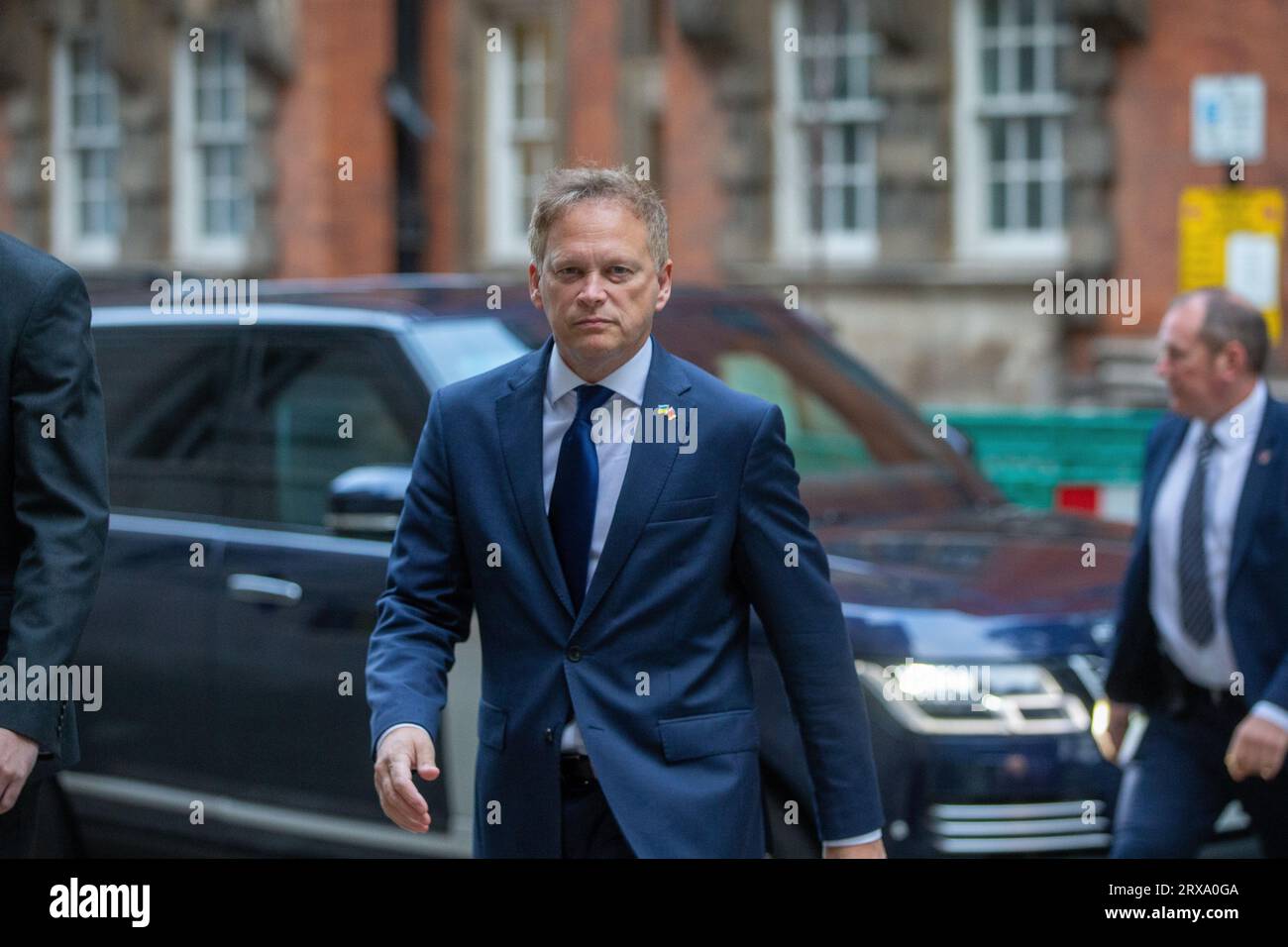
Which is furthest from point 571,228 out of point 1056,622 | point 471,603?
point 1056,622

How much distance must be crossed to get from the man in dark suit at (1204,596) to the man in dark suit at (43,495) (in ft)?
8.53

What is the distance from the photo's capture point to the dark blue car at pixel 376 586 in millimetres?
5027

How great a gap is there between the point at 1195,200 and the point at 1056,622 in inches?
289

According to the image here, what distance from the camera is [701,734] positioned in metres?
3.49

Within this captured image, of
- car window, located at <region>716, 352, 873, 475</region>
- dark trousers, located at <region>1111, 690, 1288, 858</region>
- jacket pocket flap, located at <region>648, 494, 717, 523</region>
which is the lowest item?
dark trousers, located at <region>1111, 690, 1288, 858</region>

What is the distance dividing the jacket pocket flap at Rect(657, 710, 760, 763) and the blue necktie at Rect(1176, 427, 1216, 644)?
1949 millimetres

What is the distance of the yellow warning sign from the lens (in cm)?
1195

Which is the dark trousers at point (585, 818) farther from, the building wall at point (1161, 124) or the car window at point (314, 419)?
the building wall at point (1161, 124)

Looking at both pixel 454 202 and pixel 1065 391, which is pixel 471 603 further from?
pixel 454 202

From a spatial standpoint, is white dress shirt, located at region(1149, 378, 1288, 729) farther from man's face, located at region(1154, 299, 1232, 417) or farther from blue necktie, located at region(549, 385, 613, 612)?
blue necktie, located at region(549, 385, 613, 612)

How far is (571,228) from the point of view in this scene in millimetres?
3449

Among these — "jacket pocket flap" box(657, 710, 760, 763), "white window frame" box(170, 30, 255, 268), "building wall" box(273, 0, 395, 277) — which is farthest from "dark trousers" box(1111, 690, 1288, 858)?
"white window frame" box(170, 30, 255, 268)

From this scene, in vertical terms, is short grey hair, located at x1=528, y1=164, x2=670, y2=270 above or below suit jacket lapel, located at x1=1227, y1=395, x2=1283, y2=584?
above
